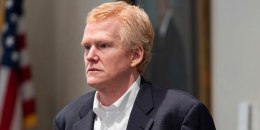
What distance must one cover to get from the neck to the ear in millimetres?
34

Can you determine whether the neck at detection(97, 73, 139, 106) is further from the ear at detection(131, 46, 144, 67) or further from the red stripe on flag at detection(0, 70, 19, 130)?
the red stripe on flag at detection(0, 70, 19, 130)

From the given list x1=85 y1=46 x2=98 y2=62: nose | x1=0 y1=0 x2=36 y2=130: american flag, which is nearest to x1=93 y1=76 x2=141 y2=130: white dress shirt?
x1=85 y1=46 x2=98 y2=62: nose

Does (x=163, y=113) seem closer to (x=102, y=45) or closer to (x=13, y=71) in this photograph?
(x=102, y=45)

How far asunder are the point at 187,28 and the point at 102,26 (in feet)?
4.17

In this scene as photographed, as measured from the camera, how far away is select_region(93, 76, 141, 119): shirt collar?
3.97 ft

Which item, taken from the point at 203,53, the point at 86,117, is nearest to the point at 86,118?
the point at 86,117

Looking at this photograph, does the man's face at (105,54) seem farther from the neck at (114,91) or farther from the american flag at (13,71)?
the american flag at (13,71)

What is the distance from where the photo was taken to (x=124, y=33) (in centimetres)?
118

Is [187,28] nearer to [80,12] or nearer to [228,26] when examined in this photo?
[228,26]

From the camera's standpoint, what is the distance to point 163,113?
1.18 m

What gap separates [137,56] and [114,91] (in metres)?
0.10

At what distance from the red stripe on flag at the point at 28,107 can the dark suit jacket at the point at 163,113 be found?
1.84 metres

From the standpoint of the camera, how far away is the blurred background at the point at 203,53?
2.16m

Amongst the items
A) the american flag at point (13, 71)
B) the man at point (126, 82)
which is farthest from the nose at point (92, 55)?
the american flag at point (13, 71)
